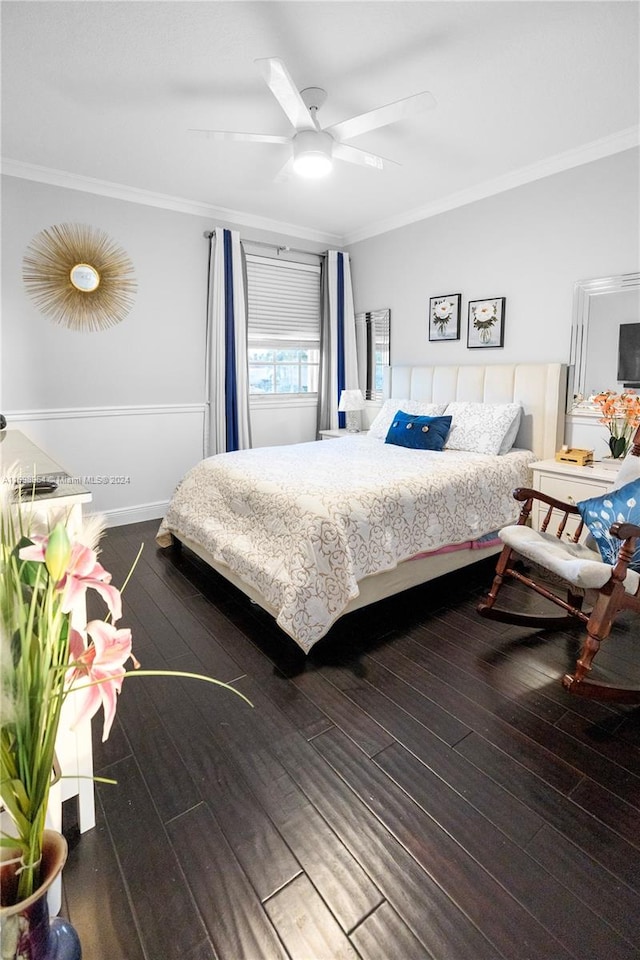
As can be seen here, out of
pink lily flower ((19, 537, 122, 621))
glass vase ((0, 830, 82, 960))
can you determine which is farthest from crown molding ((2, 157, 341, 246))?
glass vase ((0, 830, 82, 960))

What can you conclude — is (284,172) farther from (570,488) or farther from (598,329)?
(570,488)

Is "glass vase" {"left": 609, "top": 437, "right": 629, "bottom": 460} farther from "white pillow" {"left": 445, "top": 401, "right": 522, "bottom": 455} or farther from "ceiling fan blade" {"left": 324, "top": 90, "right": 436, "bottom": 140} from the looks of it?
"ceiling fan blade" {"left": 324, "top": 90, "right": 436, "bottom": 140}

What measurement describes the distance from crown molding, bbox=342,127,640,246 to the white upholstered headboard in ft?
4.21

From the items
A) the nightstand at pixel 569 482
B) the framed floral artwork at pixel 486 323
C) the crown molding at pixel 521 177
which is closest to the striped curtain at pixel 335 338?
the crown molding at pixel 521 177

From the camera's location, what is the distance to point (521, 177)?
3.50 metres

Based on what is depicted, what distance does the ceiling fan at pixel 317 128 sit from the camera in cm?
214

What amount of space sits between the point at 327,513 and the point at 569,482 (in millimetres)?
1601

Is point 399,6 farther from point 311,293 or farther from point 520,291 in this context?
point 311,293

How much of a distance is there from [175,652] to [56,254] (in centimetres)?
305

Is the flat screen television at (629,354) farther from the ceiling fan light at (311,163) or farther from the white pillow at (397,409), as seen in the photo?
the ceiling fan light at (311,163)

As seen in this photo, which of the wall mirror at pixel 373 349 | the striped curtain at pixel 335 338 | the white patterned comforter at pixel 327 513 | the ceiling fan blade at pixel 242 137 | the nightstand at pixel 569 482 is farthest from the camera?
the striped curtain at pixel 335 338

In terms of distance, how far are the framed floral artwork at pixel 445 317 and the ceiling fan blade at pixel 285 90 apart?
2060 mm

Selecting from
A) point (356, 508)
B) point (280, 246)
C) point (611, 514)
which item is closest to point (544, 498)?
point (611, 514)

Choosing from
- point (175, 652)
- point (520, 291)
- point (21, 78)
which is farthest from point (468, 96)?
point (175, 652)
